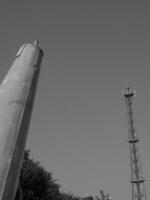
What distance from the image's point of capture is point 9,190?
528 centimetres

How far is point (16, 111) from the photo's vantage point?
6.51 metres

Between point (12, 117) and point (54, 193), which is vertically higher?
point (54, 193)

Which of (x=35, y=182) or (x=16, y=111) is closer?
(x=16, y=111)

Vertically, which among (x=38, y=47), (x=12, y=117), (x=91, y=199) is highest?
(x=91, y=199)

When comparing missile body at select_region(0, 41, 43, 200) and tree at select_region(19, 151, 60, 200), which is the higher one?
tree at select_region(19, 151, 60, 200)

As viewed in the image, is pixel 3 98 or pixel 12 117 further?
pixel 3 98

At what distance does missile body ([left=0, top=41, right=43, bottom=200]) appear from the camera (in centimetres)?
548

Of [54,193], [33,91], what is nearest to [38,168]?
[54,193]

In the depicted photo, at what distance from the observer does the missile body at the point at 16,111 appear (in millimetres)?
5480

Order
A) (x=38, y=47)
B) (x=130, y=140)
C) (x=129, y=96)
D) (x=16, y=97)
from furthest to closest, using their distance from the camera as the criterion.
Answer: (x=129, y=96) → (x=130, y=140) → (x=38, y=47) → (x=16, y=97)

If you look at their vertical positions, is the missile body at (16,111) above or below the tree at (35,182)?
below

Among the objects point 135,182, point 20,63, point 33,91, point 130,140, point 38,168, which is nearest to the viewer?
point 33,91

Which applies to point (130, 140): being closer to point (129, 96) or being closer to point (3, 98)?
point (129, 96)

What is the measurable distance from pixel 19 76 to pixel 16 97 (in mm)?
794
